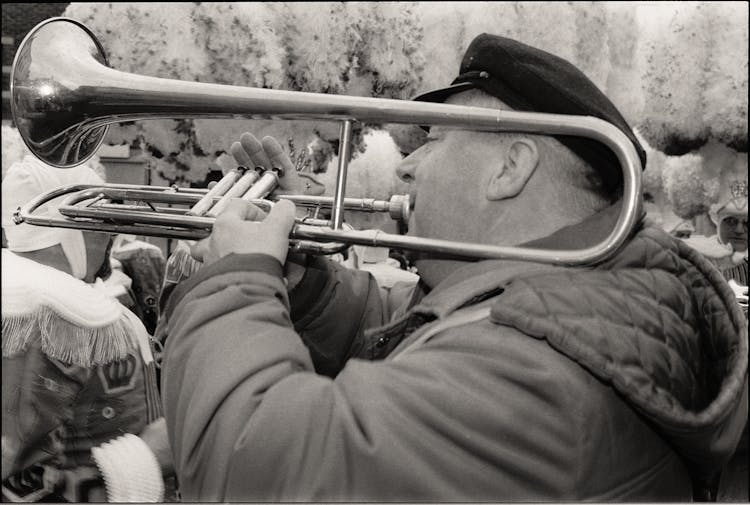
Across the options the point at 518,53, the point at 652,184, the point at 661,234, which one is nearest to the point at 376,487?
the point at 661,234

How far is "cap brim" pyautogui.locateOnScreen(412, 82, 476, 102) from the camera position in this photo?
180 cm

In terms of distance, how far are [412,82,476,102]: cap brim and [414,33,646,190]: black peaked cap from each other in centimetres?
4

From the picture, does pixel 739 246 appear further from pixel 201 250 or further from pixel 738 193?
pixel 201 250

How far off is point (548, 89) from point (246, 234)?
0.70 m

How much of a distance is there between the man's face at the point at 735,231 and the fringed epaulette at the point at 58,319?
4.71m

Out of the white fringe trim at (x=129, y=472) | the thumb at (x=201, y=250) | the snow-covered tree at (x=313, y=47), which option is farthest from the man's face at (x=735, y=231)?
the thumb at (x=201, y=250)

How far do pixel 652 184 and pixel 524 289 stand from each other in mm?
8509

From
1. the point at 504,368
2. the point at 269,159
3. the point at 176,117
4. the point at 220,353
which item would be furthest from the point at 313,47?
the point at 504,368

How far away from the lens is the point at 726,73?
18.6 ft

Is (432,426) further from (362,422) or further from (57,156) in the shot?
(57,156)

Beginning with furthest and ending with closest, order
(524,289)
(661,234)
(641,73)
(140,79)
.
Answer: (641,73) < (140,79) < (661,234) < (524,289)

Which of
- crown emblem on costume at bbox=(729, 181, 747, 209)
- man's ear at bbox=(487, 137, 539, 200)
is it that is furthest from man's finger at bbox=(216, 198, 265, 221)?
crown emblem on costume at bbox=(729, 181, 747, 209)

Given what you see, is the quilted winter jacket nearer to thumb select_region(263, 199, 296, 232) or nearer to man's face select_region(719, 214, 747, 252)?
thumb select_region(263, 199, 296, 232)

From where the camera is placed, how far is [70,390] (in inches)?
84.7
